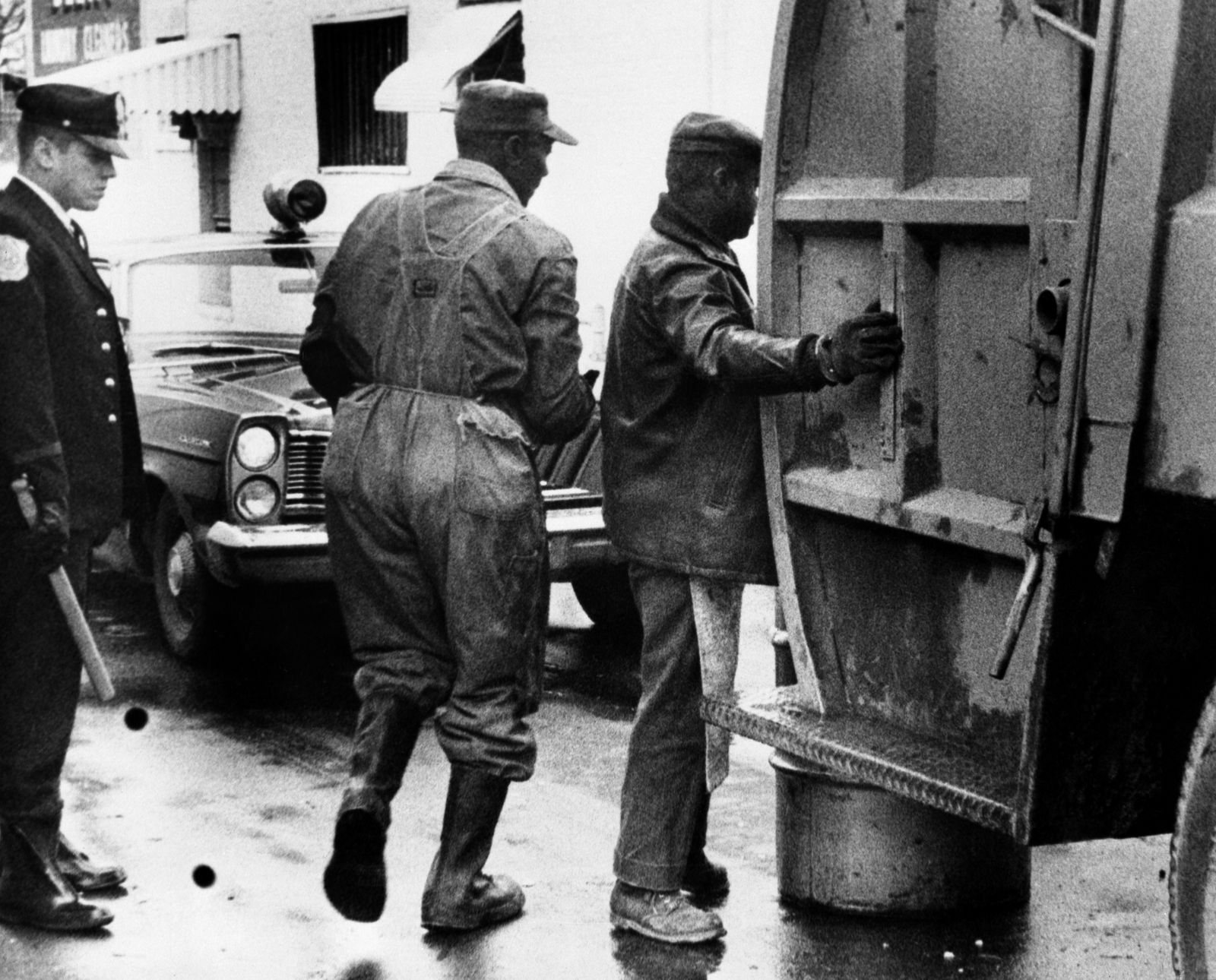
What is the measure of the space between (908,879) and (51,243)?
8.45 ft

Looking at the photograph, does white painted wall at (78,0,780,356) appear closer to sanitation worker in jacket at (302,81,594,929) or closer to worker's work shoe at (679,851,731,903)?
sanitation worker in jacket at (302,81,594,929)

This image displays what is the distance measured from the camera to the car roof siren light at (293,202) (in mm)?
9250

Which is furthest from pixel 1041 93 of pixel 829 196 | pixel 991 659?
pixel 991 659

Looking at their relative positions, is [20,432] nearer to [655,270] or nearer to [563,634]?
[655,270]

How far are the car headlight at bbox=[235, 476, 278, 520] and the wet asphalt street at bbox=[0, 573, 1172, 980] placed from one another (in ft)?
2.14

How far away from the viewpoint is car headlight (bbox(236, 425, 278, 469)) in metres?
8.01

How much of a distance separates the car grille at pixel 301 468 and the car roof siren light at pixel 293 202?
157 centimetres

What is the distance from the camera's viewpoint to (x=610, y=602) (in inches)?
355

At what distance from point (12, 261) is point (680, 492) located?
5.46 ft

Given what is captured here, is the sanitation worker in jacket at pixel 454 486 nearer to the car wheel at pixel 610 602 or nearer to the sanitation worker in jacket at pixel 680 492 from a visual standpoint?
the sanitation worker in jacket at pixel 680 492

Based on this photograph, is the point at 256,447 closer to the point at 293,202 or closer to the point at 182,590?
the point at 182,590

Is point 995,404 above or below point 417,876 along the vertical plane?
above

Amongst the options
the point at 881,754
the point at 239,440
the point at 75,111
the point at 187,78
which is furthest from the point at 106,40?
the point at 881,754

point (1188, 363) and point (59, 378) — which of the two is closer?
point (1188, 363)
